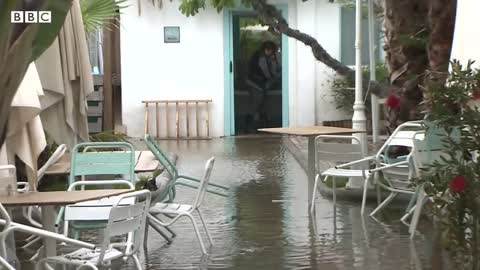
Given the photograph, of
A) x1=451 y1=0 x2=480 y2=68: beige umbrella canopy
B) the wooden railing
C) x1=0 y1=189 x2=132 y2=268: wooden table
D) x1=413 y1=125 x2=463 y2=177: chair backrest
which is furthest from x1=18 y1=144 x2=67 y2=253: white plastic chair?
the wooden railing

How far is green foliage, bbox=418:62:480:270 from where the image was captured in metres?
4.61

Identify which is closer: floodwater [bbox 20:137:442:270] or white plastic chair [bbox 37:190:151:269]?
white plastic chair [bbox 37:190:151:269]

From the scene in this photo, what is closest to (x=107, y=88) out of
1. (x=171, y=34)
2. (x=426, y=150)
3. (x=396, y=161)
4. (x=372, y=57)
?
(x=171, y=34)

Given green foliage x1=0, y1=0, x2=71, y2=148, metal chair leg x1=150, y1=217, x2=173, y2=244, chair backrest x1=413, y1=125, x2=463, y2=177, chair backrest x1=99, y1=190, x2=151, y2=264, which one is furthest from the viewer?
metal chair leg x1=150, y1=217, x2=173, y2=244

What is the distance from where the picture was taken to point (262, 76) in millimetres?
17469

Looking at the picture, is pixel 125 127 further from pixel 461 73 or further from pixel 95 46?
pixel 461 73

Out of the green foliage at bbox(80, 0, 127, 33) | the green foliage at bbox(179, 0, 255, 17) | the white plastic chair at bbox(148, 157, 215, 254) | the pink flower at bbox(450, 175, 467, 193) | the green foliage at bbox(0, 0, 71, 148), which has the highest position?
the green foliage at bbox(179, 0, 255, 17)

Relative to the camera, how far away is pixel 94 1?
9586 mm

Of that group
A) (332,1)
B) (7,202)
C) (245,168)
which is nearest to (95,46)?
(332,1)

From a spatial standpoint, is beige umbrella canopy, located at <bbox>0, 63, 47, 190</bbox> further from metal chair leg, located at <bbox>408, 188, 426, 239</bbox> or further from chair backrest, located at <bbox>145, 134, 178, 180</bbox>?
metal chair leg, located at <bbox>408, 188, 426, 239</bbox>

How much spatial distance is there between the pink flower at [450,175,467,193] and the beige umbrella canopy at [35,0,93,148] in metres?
3.90

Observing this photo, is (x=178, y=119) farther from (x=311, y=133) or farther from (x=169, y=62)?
(x=311, y=133)

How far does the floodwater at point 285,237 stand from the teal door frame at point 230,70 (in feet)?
20.2

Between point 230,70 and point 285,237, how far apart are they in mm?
10214
